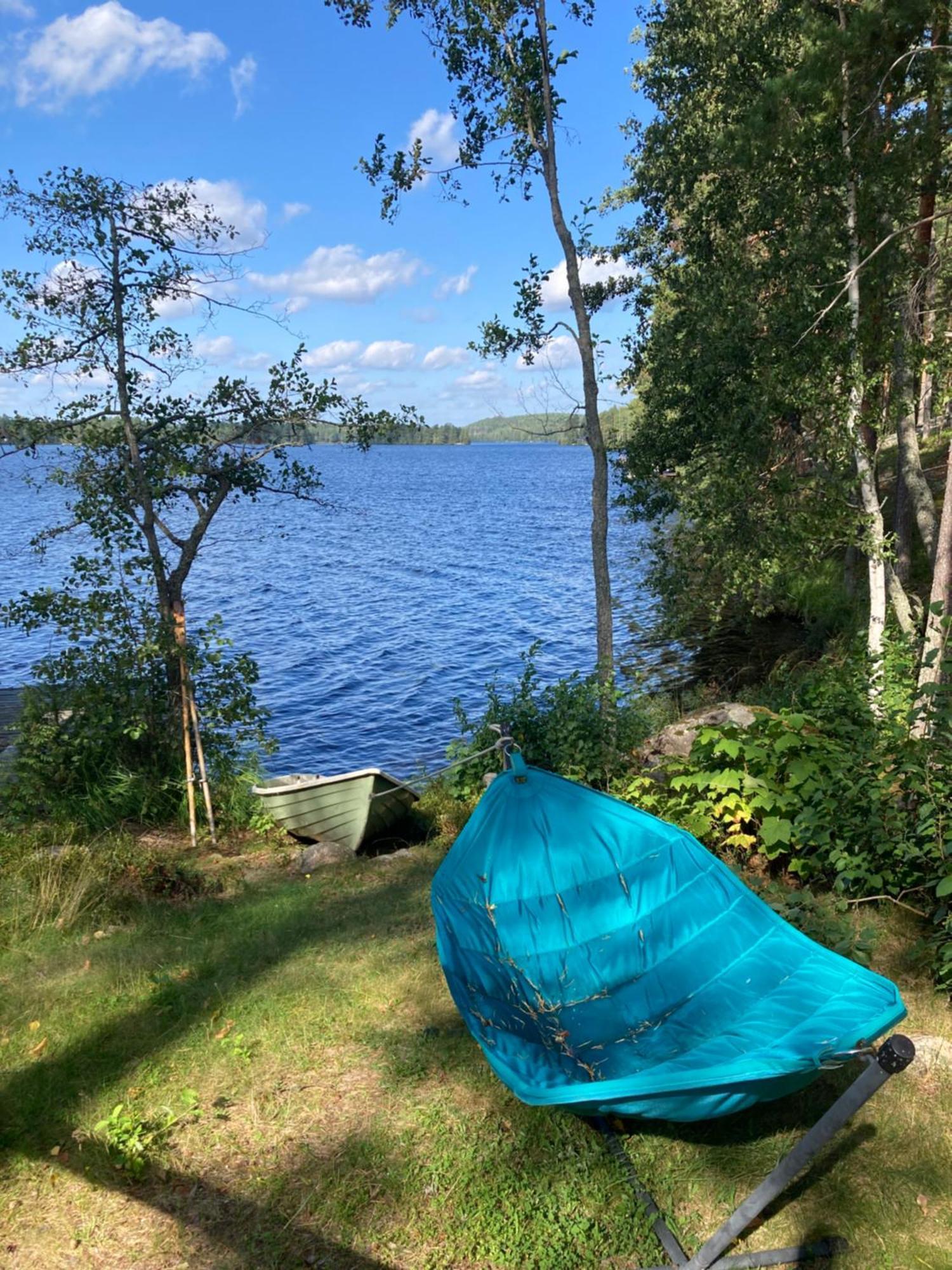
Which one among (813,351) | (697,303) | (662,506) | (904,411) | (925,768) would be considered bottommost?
(925,768)

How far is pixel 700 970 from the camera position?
414cm

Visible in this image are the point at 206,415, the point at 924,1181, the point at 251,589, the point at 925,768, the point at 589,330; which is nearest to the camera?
the point at 924,1181

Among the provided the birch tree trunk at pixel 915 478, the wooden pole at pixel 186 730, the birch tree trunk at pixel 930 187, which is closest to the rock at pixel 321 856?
the wooden pole at pixel 186 730

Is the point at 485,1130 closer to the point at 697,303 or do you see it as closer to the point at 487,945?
the point at 487,945

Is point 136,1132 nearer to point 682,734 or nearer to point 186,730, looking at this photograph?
point 186,730

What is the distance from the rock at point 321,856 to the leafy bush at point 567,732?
5.98 ft

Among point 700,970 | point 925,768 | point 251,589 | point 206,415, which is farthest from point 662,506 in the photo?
point 251,589

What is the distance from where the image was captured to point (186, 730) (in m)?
8.48

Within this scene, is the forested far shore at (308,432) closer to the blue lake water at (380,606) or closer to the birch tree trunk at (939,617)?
the blue lake water at (380,606)

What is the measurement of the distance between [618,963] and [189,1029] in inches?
102

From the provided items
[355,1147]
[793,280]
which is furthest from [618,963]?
[793,280]

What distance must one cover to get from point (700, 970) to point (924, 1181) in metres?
1.20

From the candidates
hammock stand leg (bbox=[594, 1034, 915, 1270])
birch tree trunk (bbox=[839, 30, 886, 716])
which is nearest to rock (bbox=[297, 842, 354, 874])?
hammock stand leg (bbox=[594, 1034, 915, 1270])

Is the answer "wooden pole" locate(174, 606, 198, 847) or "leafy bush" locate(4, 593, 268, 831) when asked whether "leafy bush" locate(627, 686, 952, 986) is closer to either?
"wooden pole" locate(174, 606, 198, 847)
